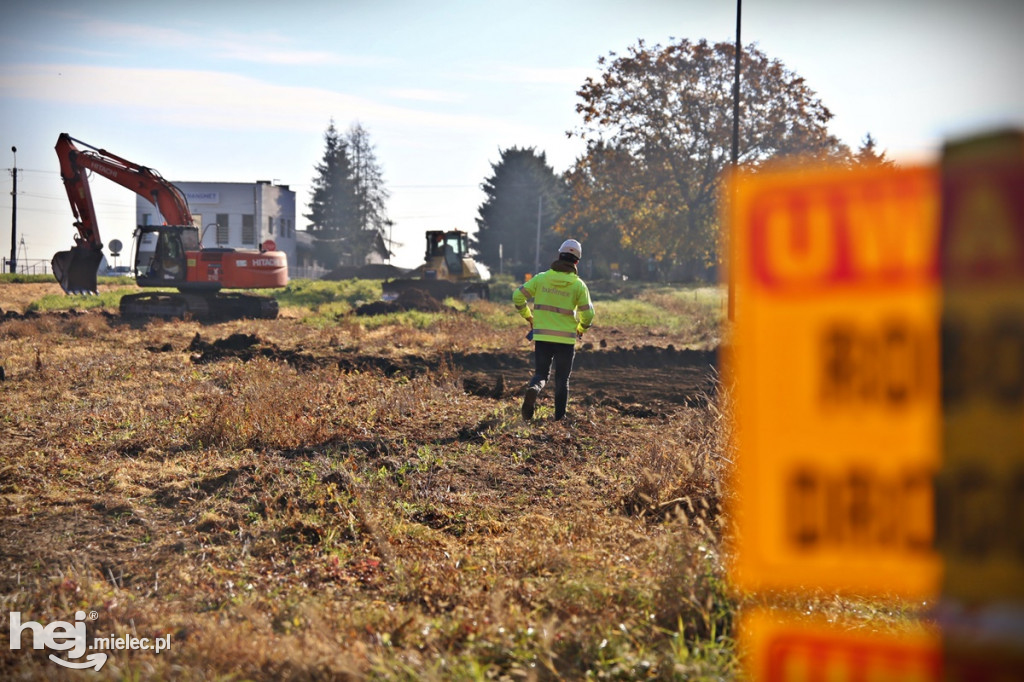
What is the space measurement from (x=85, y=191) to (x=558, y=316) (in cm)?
2084

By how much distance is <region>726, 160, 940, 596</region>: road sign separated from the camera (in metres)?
1.10

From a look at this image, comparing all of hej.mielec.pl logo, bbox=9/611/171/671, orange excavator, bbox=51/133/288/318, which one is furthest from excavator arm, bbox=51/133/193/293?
hej.mielec.pl logo, bbox=9/611/171/671

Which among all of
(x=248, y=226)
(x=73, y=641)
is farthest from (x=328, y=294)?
(x=73, y=641)

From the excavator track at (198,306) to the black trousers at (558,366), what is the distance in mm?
16583

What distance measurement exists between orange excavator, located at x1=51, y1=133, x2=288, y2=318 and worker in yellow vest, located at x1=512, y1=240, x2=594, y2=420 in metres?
→ 17.5

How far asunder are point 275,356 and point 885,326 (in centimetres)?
1529

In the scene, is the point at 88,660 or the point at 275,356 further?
the point at 275,356

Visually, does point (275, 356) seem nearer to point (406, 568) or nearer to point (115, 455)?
point (115, 455)

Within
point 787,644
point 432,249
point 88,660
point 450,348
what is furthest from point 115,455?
point 432,249

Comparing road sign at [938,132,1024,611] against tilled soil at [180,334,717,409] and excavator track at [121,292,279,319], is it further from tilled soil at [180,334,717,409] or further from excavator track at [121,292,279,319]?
excavator track at [121,292,279,319]

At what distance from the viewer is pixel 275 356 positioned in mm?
15766

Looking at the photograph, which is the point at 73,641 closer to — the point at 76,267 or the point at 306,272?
the point at 76,267

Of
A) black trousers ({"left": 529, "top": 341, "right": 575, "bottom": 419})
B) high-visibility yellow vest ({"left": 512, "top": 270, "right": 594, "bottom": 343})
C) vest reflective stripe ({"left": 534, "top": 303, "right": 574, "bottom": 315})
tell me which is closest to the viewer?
high-visibility yellow vest ({"left": 512, "top": 270, "right": 594, "bottom": 343})

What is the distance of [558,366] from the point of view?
1045cm
